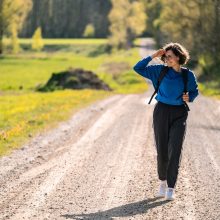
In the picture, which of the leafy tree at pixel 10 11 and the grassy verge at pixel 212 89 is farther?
the leafy tree at pixel 10 11

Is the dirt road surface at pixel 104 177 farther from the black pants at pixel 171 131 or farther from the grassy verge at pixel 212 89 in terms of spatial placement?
the grassy verge at pixel 212 89

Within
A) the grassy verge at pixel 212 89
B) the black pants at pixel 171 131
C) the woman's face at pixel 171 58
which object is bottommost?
the grassy verge at pixel 212 89

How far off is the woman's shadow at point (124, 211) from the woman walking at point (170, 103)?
36 cm

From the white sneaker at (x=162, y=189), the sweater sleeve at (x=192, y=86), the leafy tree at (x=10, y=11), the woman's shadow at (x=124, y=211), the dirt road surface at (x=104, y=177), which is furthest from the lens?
the leafy tree at (x=10, y=11)

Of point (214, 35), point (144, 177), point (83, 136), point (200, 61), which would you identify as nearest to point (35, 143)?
point (83, 136)

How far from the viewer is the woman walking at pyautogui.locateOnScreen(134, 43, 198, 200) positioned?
792cm

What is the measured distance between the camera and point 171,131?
8211 mm

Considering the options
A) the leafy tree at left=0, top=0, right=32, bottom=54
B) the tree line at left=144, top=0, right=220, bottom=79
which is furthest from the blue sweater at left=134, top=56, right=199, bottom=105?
the leafy tree at left=0, top=0, right=32, bottom=54

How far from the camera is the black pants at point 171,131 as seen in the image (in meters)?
8.15

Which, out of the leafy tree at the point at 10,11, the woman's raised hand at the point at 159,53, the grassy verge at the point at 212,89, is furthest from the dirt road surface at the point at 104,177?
the leafy tree at the point at 10,11

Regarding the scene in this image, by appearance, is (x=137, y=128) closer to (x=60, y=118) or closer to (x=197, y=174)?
(x=60, y=118)

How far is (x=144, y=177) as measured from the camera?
9602 mm

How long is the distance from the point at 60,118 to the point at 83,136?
182 inches

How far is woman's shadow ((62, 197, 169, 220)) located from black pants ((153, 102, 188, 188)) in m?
0.50
